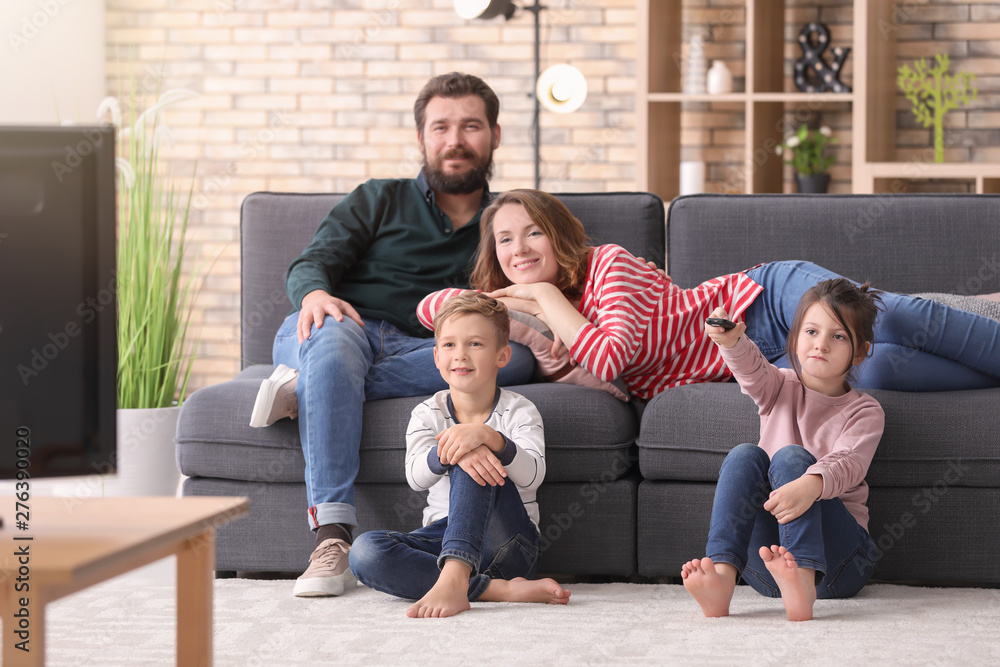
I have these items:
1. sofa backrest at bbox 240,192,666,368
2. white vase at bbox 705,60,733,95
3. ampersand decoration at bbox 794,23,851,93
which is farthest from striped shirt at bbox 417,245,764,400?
ampersand decoration at bbox 794,23,851,93

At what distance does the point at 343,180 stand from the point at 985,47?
2863mm

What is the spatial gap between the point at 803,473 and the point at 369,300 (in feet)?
3.88

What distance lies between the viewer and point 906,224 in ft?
8.12

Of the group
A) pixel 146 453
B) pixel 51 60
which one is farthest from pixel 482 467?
pixel 51 60

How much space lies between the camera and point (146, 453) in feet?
9.32

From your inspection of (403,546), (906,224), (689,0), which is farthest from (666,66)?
(403,546)

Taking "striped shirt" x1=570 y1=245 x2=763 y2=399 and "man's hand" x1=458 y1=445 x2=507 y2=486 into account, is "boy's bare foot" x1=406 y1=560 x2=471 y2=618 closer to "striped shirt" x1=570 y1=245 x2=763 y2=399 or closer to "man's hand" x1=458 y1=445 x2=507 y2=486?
"man's hand" x1=458 y1=445 x2=507 y2=486

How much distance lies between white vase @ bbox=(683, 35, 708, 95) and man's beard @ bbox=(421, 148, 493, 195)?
1.80 m

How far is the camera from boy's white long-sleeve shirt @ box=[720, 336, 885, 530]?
183 centimetres

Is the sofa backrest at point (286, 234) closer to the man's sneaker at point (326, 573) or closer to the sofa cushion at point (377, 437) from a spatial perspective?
the sofa cushion at point (377, 437)

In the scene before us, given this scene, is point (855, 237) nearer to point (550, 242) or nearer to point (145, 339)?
point (550, 242)

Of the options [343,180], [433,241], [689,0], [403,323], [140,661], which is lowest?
[140,661]

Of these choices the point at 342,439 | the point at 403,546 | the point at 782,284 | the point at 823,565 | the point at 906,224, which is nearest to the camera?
the point at 823,565

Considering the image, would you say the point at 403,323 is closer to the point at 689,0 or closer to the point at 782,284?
the point at 782,284
